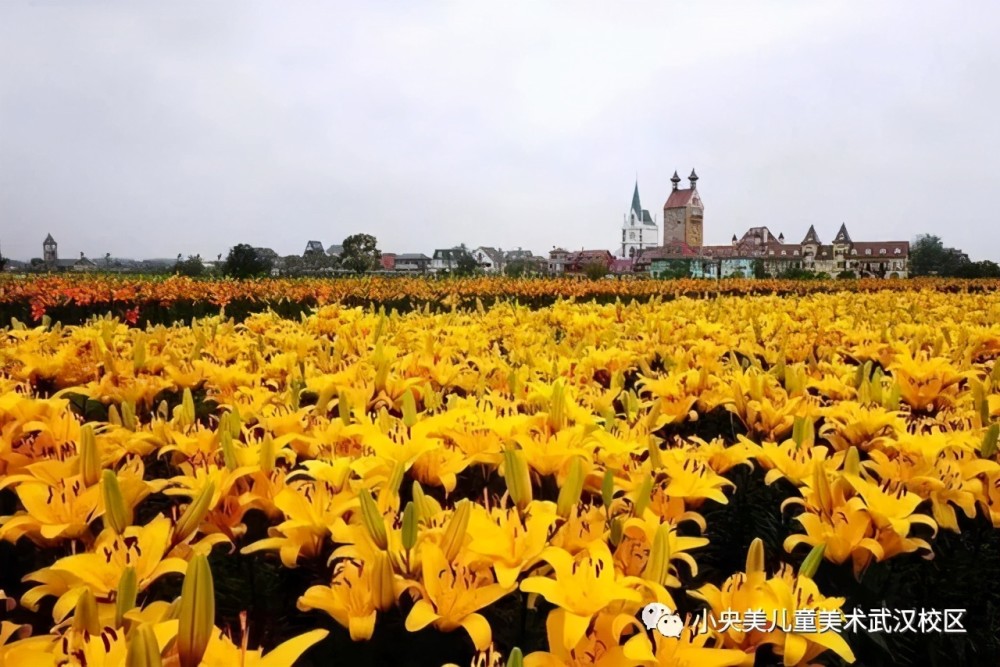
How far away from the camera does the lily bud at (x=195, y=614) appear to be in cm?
81

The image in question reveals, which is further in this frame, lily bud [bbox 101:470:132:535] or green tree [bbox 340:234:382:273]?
green tree [bbox 340:234:382:273]

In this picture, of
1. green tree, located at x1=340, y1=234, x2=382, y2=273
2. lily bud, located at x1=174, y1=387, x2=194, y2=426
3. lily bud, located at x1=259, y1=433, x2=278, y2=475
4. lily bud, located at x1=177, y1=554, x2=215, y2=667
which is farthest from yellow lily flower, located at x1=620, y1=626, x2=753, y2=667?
green tree, located at x1=340, y1=234, x2=382, y2=273

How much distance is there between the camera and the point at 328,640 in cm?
101

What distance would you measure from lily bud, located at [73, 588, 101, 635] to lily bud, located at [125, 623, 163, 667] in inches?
6.9

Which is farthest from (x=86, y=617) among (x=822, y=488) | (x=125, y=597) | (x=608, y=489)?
(x=822, y=488)

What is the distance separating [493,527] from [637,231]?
125166mm

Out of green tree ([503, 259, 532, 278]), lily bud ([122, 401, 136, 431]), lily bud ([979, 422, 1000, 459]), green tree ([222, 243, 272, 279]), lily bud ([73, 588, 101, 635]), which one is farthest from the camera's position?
green tree ([503, 259, 532, 278])

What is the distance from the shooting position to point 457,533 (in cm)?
101

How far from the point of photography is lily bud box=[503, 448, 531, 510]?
47.5 inches

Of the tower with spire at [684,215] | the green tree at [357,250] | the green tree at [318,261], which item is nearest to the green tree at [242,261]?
the green tree at [357,250]

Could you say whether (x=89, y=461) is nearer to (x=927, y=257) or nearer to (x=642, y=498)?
(x=642, y=498)

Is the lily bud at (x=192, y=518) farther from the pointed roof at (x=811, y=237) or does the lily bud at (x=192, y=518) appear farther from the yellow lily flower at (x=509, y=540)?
the pointed roof at (x=811, y=237)

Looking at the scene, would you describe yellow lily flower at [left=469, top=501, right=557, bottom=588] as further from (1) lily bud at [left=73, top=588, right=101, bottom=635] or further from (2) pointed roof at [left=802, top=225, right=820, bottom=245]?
(2) pointed roof at [left=802, top=225, right=820, bottom=245]

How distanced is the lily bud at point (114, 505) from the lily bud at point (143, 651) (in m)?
0.44
